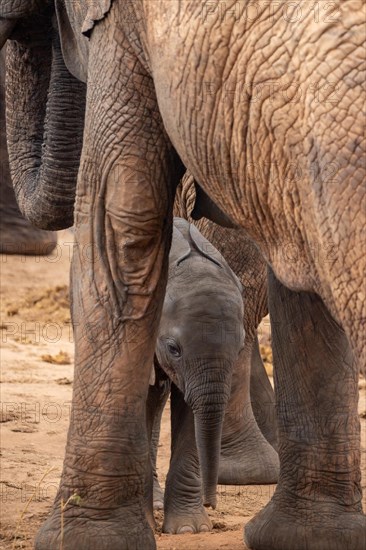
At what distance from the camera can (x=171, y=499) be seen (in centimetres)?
391

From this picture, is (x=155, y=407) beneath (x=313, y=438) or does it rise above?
beneath

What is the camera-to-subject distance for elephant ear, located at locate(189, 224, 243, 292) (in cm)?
398

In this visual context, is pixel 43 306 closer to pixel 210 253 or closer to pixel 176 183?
pixel 210 253

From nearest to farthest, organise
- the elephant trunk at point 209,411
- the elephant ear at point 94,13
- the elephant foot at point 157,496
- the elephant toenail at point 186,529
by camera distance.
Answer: the elephant ear at point 94,13 < the elephant trunk at point 209,411 < the elephant toenail at point 186,529 < the elephant foot at point 157,496

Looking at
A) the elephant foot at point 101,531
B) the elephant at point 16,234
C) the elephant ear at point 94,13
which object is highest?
the elephant ear at point 94,13

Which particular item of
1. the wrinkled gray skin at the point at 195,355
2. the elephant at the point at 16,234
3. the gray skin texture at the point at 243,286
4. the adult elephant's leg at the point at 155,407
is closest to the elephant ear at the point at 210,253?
the wrinkled gray skin at the point at 195,355

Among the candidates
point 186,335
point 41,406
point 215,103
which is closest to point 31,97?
point 186,335

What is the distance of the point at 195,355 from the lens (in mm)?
3738

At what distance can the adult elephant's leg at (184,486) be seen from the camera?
12.7 feet

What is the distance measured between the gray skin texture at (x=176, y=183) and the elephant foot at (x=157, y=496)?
0.60m

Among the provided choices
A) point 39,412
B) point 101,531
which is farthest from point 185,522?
point 39,412

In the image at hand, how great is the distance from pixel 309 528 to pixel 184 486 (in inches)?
18.6

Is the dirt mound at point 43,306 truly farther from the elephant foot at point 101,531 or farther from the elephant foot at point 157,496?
the elephant foot at point 101,531

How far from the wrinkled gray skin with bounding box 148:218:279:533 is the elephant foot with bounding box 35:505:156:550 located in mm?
373
